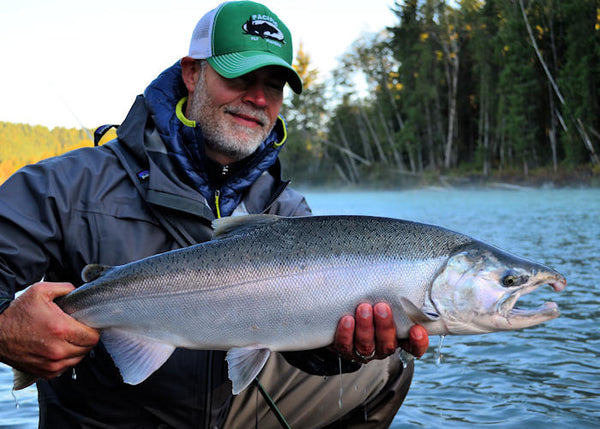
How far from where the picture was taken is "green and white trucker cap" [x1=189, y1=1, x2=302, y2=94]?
310 centimetres

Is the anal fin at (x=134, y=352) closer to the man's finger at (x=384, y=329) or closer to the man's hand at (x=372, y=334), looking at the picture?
the man's hand at (x=372, y=334)

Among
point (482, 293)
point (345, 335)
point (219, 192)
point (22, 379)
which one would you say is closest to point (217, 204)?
point (219, 192)

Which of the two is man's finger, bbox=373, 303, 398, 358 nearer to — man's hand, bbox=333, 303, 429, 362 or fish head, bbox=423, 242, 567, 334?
man's hand, bbox=333, 303, 429, 362

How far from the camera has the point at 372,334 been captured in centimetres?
236

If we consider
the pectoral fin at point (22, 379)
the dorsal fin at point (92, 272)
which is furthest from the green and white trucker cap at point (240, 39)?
the pectoral fin at point (22, 379)

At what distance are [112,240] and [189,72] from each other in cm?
114

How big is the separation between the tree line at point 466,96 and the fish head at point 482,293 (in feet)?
110

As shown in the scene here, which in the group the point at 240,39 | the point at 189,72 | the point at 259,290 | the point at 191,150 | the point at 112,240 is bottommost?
the point at 259,290

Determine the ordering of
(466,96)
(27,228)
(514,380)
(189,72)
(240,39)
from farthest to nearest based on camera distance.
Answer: (466,96) → (514,380) → (189,72) → (240,39) → (27,228)

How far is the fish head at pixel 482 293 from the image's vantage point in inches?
90.4

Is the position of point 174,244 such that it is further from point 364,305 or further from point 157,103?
point 364,305

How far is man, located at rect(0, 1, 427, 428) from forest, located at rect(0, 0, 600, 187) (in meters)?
19.0

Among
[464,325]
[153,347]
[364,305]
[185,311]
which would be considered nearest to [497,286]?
[464,325]

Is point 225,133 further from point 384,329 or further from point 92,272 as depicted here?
point 384,329
